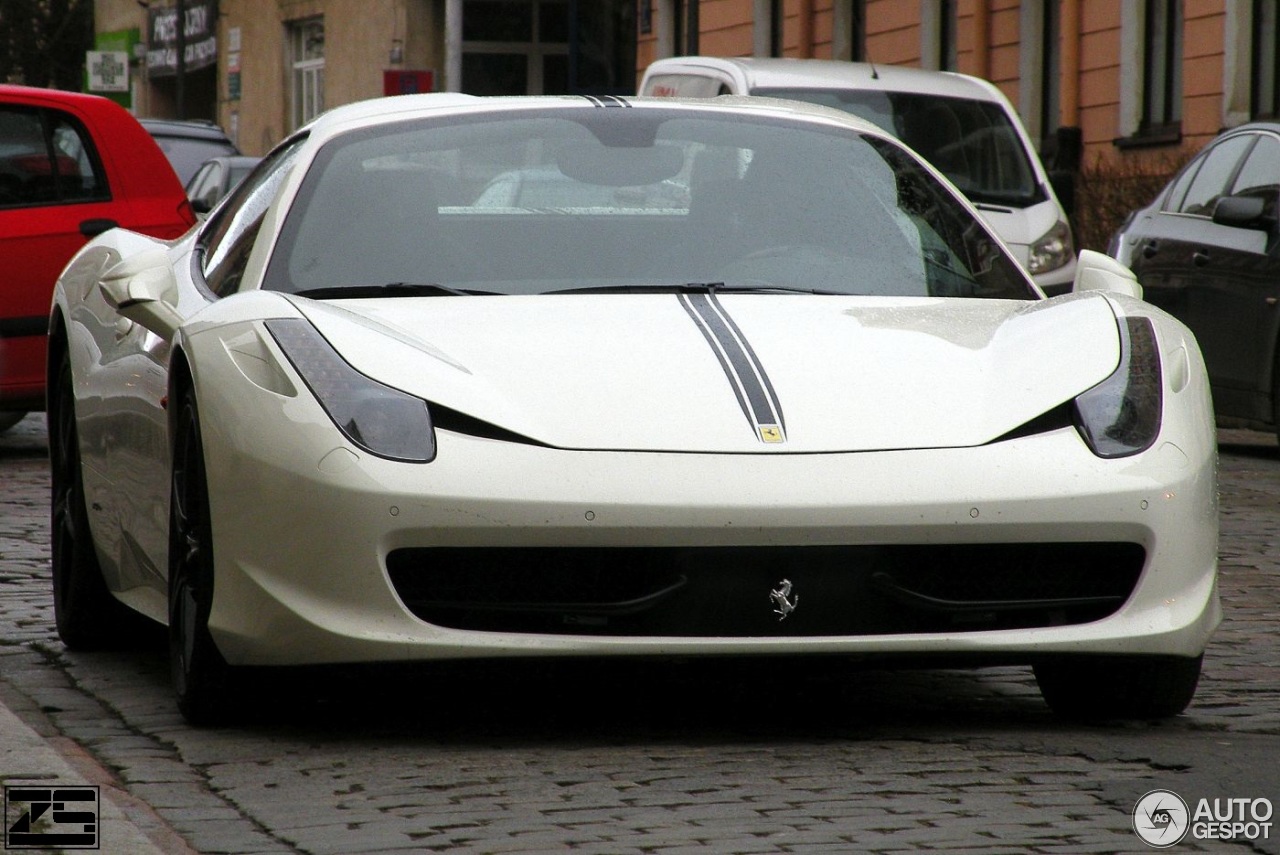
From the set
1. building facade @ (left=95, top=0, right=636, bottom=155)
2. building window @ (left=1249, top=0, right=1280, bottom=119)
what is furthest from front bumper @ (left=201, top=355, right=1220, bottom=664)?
building facade @ (left=95, top=0, right=636, bottom=155)

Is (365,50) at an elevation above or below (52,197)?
below

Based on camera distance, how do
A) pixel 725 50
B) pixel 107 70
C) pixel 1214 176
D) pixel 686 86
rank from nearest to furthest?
pixel 1214 176, pixel 686 86, pixel 725 50, pixel 107 70

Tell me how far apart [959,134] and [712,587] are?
11.8 meters

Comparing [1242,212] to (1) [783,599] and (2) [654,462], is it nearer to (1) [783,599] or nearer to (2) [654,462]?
(1) [783,599]

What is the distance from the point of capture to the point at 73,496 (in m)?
6.80

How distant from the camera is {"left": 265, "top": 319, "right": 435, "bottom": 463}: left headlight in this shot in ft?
15.8

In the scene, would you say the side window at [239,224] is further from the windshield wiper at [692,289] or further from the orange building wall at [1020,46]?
the orange building wall at [1020,46]

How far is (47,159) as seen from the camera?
12688mm

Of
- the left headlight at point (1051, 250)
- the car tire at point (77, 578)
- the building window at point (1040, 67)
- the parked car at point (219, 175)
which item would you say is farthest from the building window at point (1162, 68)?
the car tire at point (77, 578)

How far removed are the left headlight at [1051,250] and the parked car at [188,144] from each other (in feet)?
48.6

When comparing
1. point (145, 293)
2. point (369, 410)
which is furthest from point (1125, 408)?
point (145, 293)

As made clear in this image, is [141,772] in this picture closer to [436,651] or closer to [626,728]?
[436,651]

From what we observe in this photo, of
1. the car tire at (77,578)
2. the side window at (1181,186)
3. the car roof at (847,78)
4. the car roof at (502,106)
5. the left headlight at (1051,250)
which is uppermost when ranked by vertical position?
the car roof at (502,106)

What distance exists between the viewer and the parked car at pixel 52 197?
12023mm
